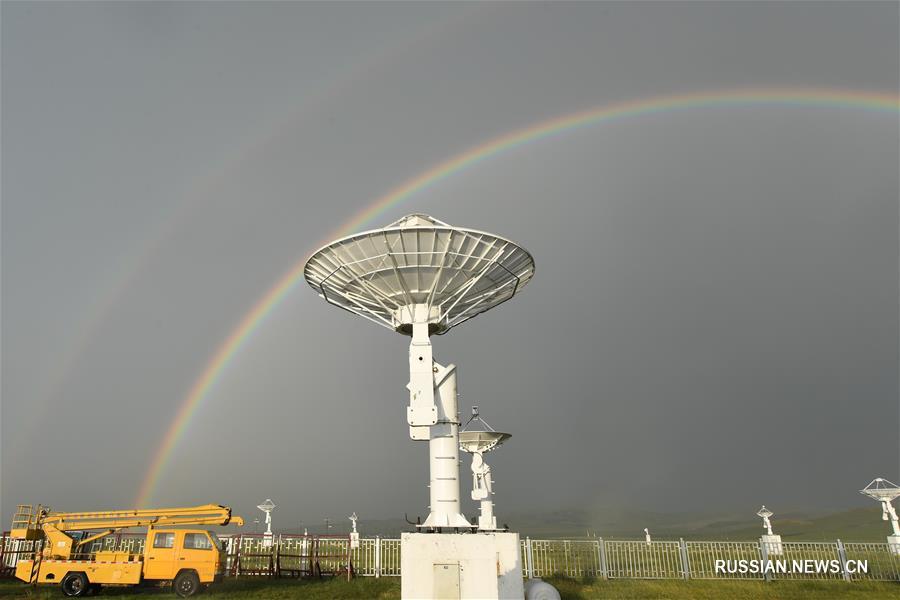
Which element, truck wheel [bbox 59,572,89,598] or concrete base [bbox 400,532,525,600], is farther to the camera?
truck wheel [bbox 59,572,89,598]

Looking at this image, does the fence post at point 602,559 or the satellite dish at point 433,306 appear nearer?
the satellite dish at point 433,306

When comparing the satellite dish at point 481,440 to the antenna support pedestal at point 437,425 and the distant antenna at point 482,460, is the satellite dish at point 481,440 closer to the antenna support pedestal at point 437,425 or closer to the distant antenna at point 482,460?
the distant antenna at point 482,460

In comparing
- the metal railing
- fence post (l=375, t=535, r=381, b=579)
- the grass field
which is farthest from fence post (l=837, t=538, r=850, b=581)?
fence post (l=375, t=535, r=381, b=579)

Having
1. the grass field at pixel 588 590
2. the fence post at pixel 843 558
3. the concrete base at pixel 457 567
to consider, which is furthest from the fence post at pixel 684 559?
the concrete base at pixel 457 567

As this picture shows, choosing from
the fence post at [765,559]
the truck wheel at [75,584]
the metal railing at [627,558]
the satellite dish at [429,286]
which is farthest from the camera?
the metal railing at [627,558]

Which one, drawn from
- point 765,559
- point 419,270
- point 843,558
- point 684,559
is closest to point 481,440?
point 684,559

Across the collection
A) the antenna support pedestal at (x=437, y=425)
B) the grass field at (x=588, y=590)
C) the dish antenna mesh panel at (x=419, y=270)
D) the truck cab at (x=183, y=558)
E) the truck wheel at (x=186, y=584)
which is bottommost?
the grass field at (x=588, y=590)

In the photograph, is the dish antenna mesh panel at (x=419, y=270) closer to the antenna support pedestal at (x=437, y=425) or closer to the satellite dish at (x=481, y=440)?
the antenna support pedestal at (x=437, y=425)

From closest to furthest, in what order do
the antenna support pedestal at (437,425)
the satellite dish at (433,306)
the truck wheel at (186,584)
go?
the satellite dish at (433,306) → the antenna support pedestal at (437,425) → the truck wheel at (186,584)

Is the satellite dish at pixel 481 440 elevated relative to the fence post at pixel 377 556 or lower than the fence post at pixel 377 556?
elevated

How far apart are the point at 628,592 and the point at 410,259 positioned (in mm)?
15173

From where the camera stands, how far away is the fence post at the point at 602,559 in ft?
82.8

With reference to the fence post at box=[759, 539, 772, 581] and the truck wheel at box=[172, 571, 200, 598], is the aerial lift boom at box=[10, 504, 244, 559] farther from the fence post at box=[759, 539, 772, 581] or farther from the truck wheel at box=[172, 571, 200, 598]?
the fence post at box=[759, 539, 772, 581]

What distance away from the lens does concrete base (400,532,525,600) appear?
48.0 feet
